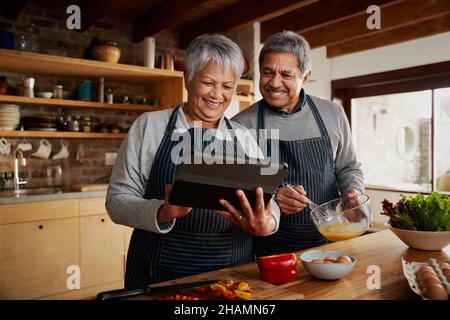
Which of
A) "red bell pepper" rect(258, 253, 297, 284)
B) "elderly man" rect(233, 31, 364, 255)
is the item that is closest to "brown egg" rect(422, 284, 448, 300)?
"red bell pepper" rect(258, 253, 297, 284)

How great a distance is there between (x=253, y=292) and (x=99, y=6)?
314cm

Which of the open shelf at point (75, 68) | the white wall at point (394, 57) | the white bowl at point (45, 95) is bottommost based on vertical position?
the white bowl at point (45, 95)

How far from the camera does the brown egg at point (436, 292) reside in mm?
1039

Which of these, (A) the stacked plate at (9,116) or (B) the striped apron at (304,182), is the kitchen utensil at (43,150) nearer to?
(A) the stacked plate at (9,116)

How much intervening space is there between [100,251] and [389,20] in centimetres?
360

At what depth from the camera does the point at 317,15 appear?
412 centimetres

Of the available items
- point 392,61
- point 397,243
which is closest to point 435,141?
point 392,61

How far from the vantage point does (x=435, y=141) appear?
192 inches

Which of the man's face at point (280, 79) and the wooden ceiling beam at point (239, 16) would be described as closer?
the man's face at point (280, 79)

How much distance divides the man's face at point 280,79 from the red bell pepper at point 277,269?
97 centimetres

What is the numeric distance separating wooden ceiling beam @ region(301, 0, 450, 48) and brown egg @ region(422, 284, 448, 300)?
2869 mm

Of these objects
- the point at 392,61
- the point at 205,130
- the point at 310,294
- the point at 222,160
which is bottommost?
the point at 310,294

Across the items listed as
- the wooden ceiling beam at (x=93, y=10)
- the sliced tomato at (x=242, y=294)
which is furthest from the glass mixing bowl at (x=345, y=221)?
the wooden ceiling beam at (x=93, y=10)

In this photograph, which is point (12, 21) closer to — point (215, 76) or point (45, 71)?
point (45, 71)
